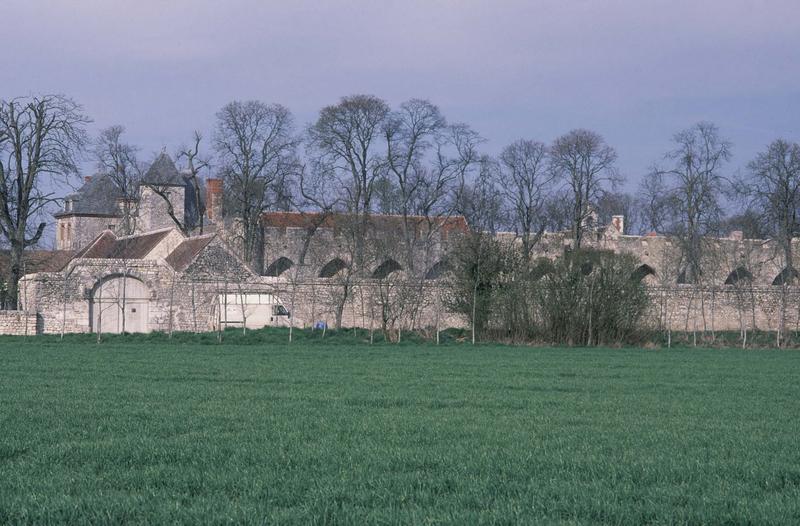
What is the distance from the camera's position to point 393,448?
8.90m

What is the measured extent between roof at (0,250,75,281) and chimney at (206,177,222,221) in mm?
8967

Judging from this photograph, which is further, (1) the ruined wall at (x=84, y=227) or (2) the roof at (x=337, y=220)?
(1) the ruined wall at (x=84, y=227)

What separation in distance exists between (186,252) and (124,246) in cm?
777

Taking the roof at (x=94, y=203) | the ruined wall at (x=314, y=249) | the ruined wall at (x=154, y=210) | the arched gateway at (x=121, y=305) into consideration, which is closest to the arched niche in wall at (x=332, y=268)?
the ruined wall at (x=314, y=249)

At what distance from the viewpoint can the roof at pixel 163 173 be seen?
6475 cm

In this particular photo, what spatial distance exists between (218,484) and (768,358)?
2200cm

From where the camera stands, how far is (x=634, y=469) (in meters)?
7.93

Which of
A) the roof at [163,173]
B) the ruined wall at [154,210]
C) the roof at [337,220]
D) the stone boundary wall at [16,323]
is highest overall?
the roof at [163,173]

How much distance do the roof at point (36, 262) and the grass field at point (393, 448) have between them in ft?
107

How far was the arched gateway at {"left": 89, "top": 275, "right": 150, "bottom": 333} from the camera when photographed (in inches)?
1599

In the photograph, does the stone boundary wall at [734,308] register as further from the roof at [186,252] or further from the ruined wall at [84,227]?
the ruined wall at [84,227]

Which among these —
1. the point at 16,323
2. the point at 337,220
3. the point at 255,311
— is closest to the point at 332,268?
the point at 337,220

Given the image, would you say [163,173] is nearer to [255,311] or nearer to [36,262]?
[36,262]

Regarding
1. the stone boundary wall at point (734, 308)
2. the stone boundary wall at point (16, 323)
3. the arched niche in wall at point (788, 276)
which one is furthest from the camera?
the arched niche in wall at point (788, 276)
